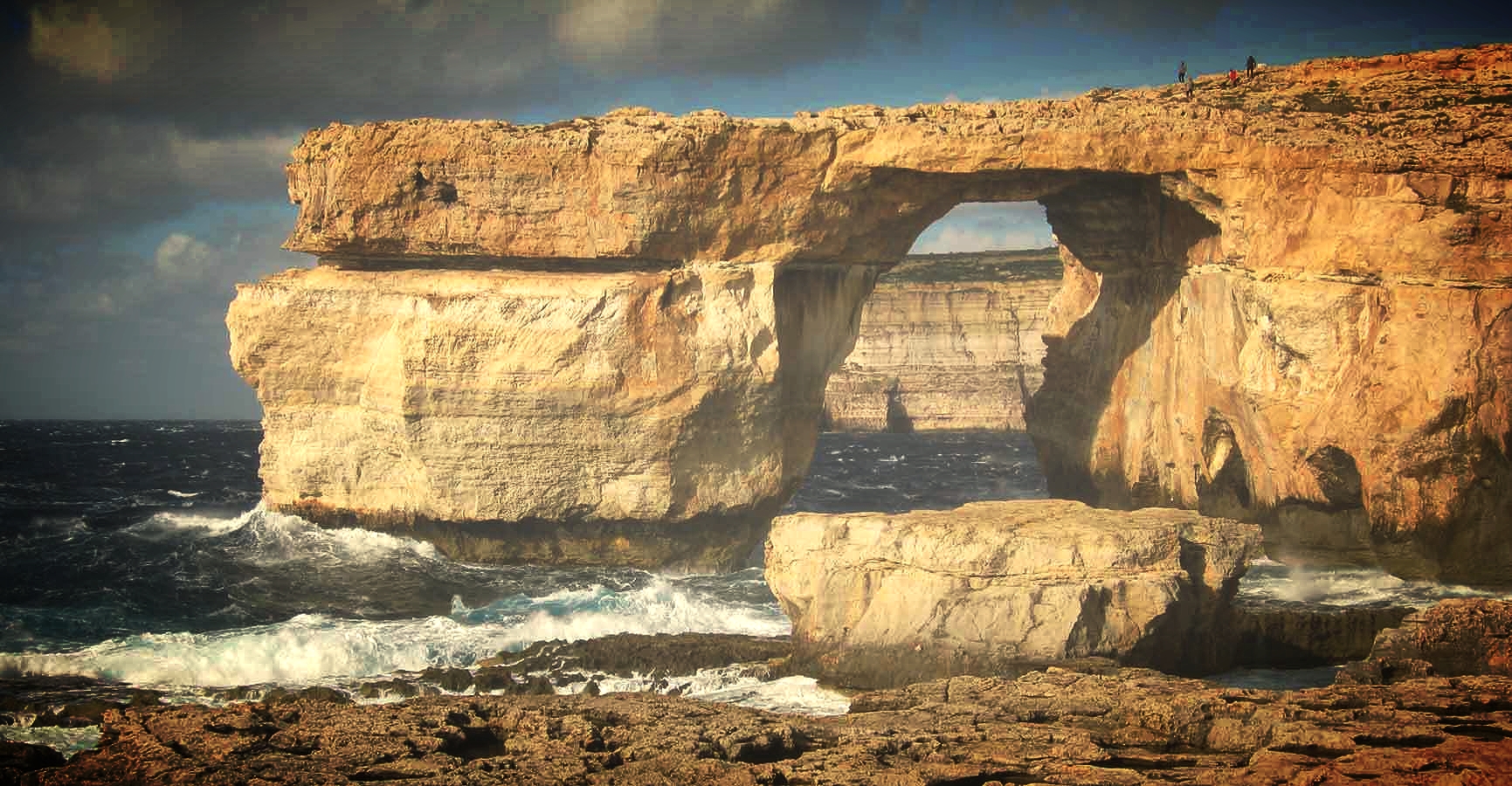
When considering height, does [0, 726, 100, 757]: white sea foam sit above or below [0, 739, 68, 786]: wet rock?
below

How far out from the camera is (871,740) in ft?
44.1

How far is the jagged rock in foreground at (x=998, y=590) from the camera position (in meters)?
17.1

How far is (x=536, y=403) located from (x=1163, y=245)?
38.3ft

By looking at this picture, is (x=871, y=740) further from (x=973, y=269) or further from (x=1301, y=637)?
(x=973, y=269)

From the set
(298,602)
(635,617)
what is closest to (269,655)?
(298,602)

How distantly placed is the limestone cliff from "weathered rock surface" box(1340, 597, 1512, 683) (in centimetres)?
4787

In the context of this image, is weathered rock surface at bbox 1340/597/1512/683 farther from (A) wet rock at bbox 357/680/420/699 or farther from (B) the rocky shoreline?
(A) wet rock at bbox 357/680/420/699

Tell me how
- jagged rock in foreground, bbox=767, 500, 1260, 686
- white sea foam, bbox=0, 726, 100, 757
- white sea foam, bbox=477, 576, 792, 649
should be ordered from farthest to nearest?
white sea foam, bbox=477, 576, 792, 649 → jagged rock in foreground, bbox=767, 500, 1260, 686 → white sea foam, bbox=0, 726, 100, 757

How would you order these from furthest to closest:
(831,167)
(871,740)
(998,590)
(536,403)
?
(536,403) → (831,167) → (998,590) → (871,740)

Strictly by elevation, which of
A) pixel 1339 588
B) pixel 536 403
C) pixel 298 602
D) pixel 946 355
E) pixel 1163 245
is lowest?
pixel 298 602

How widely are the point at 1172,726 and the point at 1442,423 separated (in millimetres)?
10999

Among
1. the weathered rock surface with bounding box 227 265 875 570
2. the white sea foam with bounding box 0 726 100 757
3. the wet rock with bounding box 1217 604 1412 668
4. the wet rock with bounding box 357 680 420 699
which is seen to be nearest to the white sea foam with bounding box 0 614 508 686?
the wet rock with bounding box 357 680 420 699

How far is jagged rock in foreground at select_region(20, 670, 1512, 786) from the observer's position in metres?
12.2

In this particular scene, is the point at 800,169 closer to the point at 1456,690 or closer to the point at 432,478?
the point at 432,478
